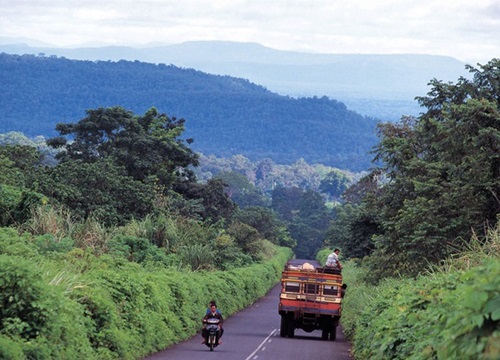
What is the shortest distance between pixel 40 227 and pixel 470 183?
15.2 metres

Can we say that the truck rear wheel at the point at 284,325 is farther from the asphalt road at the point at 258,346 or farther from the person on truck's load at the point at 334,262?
the person on truck's load at the point at 334,262

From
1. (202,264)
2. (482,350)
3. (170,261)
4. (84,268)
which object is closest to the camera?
(482,350)

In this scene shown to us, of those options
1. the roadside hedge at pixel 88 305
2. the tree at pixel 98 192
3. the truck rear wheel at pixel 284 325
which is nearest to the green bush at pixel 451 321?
the roadside hedge at pixel 88 305

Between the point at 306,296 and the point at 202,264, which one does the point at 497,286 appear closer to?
the point at 306,296

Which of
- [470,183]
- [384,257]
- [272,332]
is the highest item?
[470,183]

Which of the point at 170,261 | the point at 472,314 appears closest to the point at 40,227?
the point at 170,261

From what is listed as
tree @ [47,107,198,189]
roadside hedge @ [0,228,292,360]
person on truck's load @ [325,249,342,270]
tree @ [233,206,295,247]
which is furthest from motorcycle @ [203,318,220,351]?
tree @ [233,206,295,247]

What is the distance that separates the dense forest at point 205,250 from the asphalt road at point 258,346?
0.71 m

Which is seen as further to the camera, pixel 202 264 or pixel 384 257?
pixel 202 264

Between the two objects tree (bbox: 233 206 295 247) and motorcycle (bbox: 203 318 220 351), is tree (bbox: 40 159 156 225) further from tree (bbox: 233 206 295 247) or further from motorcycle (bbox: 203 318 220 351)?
tree (bbox: 233 206 295 247)

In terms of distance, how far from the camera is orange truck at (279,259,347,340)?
3359cm

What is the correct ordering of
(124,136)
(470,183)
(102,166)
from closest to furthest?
(470,183) < (102,166) < (124,136)

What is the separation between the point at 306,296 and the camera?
33.8 metres

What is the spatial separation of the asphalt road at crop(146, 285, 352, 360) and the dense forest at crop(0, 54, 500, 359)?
0.71 m
